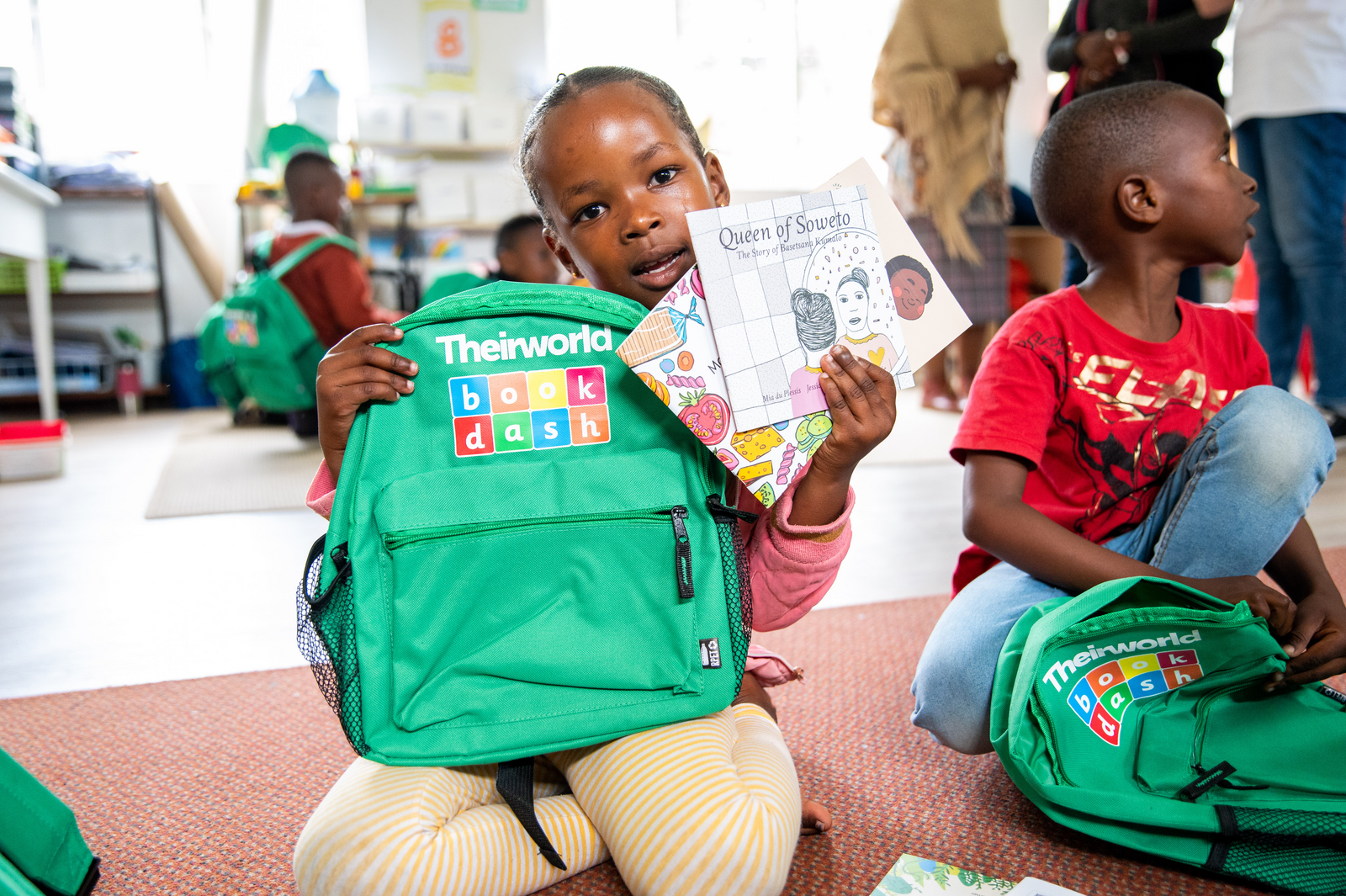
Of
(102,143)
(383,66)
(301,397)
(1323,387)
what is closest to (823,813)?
(1323,387)

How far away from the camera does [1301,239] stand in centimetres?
192

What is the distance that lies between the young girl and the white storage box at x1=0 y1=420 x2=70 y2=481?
2.28 meters

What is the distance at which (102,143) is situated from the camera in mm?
4344

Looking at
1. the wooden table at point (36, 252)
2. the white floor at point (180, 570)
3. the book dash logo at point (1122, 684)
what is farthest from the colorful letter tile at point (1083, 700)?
the wooden table at point (36, 252)

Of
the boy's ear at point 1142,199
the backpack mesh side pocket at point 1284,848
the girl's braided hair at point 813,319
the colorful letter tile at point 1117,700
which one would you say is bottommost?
the backpack mesh side pocket at point 1284,848

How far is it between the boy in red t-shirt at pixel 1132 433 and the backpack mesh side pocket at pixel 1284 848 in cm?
10

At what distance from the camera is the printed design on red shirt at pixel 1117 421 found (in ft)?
2.79

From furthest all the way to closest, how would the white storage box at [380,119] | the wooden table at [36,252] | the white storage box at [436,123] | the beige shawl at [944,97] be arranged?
the white storage box at [436,123]
the white storage box at [380,119]
the wooden table at [36,252]
the beige shawl at [944,97]

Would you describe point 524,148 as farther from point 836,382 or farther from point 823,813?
point 823,813

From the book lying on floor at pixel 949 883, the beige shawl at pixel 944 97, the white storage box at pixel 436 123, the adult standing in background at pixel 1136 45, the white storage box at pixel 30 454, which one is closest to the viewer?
the book lying on floor at pixel 949 883

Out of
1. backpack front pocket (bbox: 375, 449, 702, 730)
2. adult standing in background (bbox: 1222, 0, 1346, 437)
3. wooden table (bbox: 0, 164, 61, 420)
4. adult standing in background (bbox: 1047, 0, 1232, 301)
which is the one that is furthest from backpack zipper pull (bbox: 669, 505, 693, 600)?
wooden table (bbox: 0, 164, 61, 420)

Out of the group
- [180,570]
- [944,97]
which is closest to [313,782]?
[180,570]

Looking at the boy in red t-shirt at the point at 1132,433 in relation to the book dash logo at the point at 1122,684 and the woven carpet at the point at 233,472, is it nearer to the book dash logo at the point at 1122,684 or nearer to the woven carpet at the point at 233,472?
the book dash logo at the point at 1122,684

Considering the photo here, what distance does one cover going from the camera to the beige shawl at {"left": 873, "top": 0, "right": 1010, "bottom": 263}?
8.91 feet
